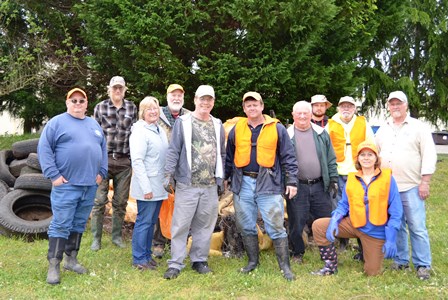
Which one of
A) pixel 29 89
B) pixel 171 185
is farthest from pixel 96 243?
pixel 29 89

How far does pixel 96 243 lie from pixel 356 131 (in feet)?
11.7

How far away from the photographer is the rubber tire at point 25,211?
640 cm

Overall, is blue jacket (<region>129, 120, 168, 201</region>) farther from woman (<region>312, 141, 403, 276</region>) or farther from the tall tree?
the tall tree

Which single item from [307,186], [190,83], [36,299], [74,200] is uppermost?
[190,83]

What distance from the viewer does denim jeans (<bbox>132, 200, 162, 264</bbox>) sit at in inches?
197

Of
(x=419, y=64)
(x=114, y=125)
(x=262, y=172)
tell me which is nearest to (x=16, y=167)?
(x=114, y=125)

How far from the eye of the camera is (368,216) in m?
4.77

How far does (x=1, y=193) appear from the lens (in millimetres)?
7500

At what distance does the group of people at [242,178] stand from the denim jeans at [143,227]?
0.04ft

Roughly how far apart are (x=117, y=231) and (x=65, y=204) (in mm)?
1558

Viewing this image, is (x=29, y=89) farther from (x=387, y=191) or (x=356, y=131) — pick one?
(x=387, y=191)

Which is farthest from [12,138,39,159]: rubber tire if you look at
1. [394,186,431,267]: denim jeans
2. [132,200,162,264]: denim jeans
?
[394,186,431,267]: denim jeans

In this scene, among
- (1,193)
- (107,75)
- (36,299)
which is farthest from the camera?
(107,75)

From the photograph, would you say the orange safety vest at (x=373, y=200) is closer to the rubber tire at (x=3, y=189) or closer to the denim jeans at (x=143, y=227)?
the denim jeans at (x=143, y=227)
